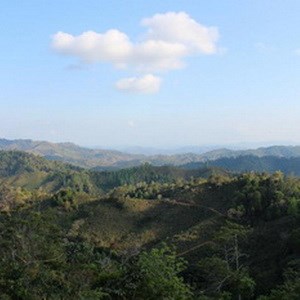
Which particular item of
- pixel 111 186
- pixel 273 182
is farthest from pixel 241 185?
pixel 111 186

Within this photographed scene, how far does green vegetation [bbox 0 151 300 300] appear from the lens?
61.7 ft

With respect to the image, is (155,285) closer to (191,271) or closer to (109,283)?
(109,283)

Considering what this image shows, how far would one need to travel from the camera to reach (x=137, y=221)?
85.2m

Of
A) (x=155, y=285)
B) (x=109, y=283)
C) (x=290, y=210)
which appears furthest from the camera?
(x=290, y=210)

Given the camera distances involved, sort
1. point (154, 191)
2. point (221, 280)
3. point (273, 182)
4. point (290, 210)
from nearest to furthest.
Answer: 1. point (221, 280)
2. point (290, 210)
3. point (273, 182)
4. point (154, 191)

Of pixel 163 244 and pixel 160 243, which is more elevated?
pixel 163 244

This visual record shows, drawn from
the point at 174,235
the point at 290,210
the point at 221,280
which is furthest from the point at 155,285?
the point at 174,235

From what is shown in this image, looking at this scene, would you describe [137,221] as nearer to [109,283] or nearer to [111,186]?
[109,283]

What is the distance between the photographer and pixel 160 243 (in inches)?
2682

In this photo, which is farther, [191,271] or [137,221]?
[137,221]

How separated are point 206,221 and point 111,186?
405ft

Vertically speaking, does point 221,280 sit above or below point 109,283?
below

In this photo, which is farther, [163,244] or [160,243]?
[160,243]

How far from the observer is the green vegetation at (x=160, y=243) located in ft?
61.7
